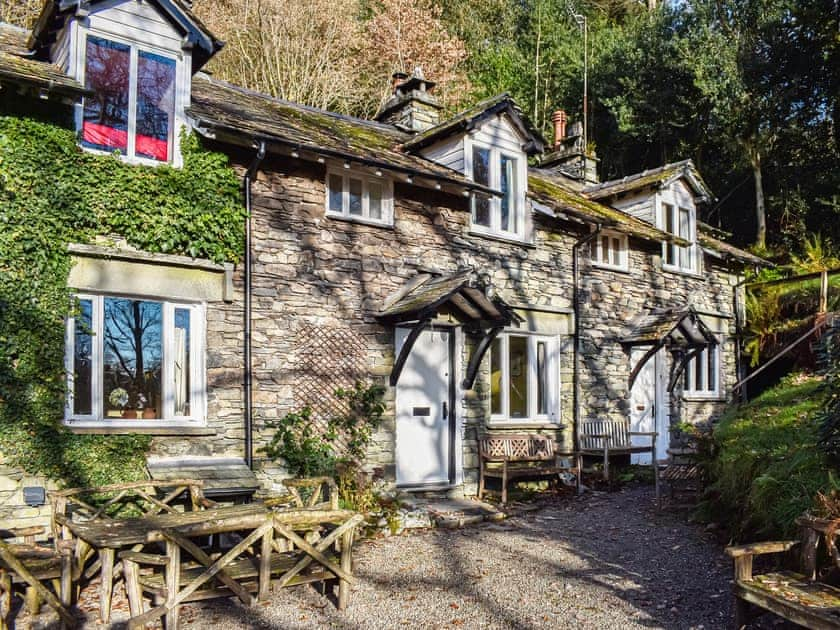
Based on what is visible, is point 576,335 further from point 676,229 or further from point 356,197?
point 356,197

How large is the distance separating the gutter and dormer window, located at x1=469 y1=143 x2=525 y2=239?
50.7 inches

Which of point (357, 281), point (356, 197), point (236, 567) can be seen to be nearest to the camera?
point (236, 567)

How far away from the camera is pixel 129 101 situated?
8953 millimetres

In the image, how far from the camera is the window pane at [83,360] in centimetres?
831

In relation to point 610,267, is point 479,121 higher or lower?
higher

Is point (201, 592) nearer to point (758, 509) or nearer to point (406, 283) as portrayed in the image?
point (758, 509)

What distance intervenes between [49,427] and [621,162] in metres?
21.8

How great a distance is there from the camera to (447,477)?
37.9ft

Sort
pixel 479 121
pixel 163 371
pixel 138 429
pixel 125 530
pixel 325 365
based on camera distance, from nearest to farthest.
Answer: pixel 125 530 < pixel 138 429 < pixel 163 371 < pixel 325 365 < pixel 479 121

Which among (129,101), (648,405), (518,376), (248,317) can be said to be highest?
(129,101)

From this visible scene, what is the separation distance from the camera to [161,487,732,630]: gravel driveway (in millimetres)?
5914

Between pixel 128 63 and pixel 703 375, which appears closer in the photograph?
pixel 128 63

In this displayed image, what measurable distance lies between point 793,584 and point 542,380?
8.07 m

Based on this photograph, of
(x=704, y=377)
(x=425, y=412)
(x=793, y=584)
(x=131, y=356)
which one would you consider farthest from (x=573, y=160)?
(x=793, y=584)
